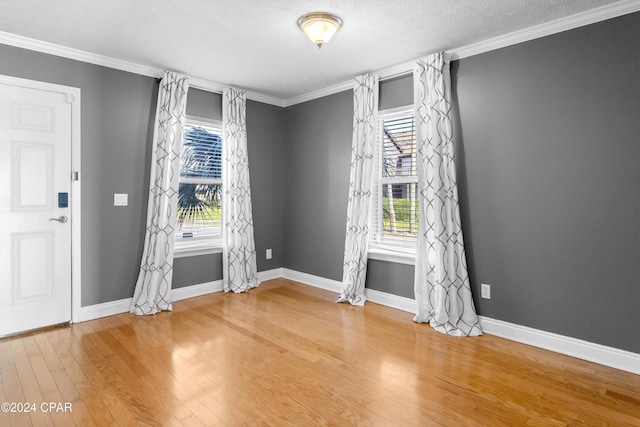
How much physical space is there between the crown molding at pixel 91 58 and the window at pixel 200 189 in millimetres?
450

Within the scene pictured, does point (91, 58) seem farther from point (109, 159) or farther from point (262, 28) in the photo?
point (262, 28)

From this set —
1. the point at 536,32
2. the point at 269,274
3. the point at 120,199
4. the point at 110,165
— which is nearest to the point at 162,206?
the point at 120,199

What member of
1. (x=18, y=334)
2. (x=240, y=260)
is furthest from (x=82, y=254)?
(x=240, y=260)

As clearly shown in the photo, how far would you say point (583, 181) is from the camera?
2.66 meters

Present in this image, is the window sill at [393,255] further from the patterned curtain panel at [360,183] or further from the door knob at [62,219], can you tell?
the door knob at [62,219]

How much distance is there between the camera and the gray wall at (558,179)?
2496 millimetres

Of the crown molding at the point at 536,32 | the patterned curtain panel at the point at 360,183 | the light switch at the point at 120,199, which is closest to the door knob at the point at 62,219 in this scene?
the light switch at the point at 120,199

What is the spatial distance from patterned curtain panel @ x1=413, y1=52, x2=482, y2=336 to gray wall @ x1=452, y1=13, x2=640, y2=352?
14 centimetres

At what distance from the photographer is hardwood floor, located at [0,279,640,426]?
1.97 meters

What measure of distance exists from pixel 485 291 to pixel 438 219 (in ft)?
2.55

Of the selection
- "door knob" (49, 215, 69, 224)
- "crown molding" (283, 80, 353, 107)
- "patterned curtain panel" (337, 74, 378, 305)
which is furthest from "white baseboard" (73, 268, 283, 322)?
"crown molding" (283, 80, 353, 107)

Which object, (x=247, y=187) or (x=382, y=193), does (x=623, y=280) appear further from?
(x=247, y=187)

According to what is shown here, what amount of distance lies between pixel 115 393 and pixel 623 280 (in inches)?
141

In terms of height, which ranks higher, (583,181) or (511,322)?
(583,181)
